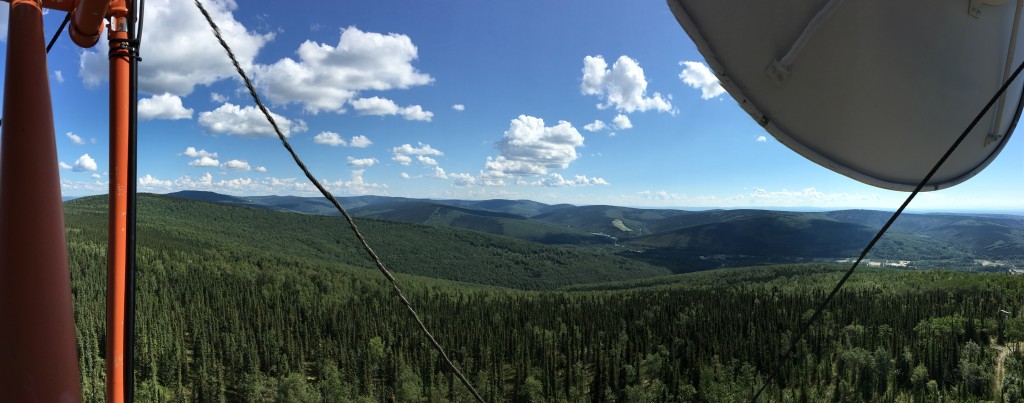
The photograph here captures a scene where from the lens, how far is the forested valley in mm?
84188

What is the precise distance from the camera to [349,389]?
8962 cm

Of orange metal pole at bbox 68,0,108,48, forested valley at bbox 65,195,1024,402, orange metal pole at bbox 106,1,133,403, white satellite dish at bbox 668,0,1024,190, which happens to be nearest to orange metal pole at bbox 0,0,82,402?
orange metal pole at bbox 106,1,133,403

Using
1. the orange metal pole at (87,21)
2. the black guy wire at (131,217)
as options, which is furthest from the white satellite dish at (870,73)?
the orange metal pole at (87,21)

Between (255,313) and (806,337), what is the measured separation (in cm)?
12633

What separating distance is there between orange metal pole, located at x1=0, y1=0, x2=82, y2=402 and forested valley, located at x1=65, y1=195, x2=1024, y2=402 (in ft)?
284

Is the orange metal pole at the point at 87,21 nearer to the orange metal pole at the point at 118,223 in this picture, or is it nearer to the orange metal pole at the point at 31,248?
the orange metal pole at the point at 118,223

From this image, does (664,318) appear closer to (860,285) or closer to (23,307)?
(860,285)

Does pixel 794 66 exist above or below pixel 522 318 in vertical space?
above

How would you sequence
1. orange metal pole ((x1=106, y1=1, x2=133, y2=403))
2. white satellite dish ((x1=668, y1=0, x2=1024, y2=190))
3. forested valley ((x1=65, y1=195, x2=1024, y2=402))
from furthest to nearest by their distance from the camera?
1. forested valley ((x1=65, y1=195, x2=1024, y2=402))
2. white satellite dish ((x1=668, y1=0, x2=1024, y2=190))
3. orange metal pole ((x1=106, y1=1, x2=133, y2=403))

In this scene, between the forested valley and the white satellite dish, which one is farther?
the forested valley

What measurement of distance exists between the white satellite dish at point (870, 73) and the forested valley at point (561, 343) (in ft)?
280

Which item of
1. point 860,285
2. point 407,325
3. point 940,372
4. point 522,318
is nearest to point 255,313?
point 407,325

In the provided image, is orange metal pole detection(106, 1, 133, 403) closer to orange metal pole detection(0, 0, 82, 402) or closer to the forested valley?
orange metal pole detection(0, 0, 82, 402)

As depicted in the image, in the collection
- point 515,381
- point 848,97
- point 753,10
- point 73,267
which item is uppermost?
point 753,10
